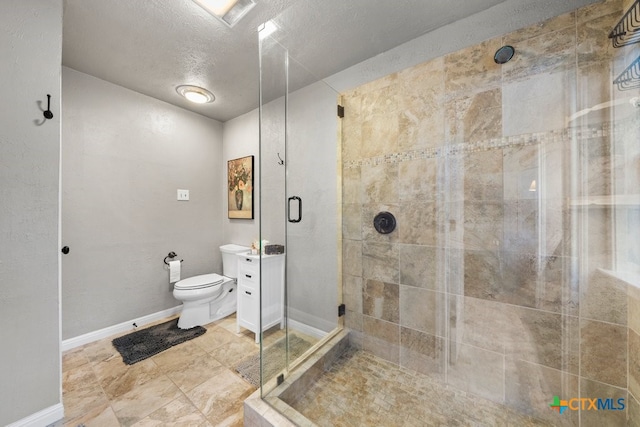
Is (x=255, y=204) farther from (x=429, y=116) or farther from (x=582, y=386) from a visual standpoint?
(x=582, y=386)

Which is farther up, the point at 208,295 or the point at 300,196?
the point at 300,196

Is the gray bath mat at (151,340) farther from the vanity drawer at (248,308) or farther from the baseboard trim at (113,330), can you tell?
the vanity drawer at (248,308)

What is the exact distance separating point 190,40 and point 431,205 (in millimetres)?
2076

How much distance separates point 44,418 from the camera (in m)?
1.20

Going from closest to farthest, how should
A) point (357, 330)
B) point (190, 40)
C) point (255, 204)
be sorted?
1. point (190, 40)
2. point (357, 330)
3. point (255, 204)

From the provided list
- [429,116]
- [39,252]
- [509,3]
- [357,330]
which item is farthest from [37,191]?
[509,3]

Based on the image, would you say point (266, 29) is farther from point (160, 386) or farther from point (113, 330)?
point (113, 330)

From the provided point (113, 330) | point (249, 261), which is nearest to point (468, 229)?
point (249, 261)

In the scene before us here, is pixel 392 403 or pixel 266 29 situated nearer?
pixel 392 403

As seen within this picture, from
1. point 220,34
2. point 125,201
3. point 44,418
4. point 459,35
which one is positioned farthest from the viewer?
point 125,201

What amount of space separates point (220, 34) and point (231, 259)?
213 centimetres

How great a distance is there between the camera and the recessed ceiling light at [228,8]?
1.33 meters

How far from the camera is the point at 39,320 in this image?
1.21m

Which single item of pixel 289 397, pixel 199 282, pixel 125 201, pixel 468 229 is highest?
pixel 125 201
